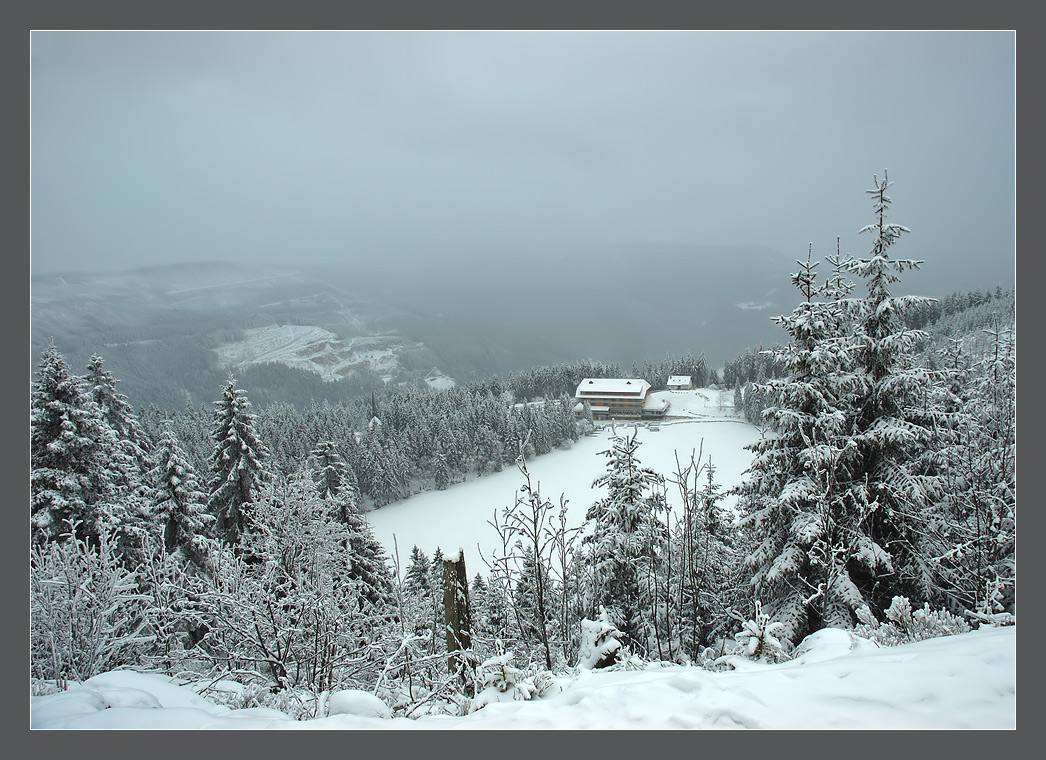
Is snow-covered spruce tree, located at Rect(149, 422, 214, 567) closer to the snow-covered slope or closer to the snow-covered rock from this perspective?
the snow-covered rock

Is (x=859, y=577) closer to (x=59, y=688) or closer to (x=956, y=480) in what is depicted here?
(x=956, y=480)


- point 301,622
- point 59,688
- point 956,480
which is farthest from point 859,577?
point 59,688

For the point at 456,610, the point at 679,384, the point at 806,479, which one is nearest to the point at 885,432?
the point at 806,479

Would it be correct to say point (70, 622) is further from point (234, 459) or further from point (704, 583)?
point (704, 583)

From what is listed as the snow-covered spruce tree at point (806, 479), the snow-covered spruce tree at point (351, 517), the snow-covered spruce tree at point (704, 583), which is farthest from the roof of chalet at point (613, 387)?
the snow-covered spruce tree at point (806, 479)

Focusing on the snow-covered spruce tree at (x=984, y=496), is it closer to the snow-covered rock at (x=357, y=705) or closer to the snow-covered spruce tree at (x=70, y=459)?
the snow-covered rock at (x=357, y=705)

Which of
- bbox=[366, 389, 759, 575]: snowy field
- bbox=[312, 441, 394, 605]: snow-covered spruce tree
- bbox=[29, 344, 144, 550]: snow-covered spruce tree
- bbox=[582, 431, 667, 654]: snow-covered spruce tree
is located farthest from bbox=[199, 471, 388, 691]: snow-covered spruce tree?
bbox=[366, 389, 759, 575]: snowy field
